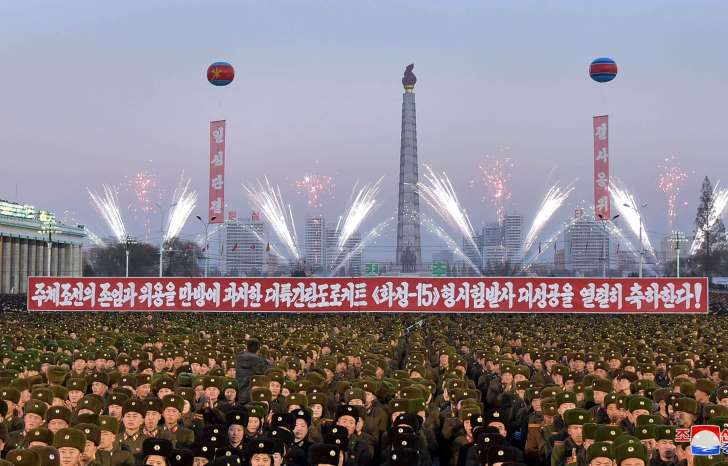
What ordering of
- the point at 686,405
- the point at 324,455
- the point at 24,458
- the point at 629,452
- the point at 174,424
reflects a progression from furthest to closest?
the point at 686,405 → the point at 174,424 → the point at 324,455 → the point at 629,452 → the point at 24,458

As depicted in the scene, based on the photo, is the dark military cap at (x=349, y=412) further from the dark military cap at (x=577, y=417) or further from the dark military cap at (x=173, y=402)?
the dark military cap at (x=577, y=417)

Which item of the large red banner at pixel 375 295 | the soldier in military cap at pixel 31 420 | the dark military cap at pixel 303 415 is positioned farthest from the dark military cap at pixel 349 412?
the large red banner at pixel 375 295

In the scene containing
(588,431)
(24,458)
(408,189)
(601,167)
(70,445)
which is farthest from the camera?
(408,189)

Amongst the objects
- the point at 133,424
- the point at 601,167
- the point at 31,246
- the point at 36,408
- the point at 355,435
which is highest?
the point at 601,167

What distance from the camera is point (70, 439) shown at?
13000mm

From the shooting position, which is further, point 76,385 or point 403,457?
point 76,385

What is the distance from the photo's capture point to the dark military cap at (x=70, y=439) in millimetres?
12945

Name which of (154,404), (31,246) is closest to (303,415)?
(154,404)

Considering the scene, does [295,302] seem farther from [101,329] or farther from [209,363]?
[209,363]

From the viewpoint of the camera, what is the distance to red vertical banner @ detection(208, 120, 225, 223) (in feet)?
181

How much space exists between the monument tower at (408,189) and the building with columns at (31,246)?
143 feet

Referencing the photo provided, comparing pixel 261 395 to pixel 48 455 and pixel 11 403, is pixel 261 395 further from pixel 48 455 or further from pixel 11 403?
pixel 48 455

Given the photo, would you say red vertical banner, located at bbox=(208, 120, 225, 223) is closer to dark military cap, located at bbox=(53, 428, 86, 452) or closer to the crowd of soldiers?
the crowd of soldiers

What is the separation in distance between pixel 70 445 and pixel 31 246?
127 meters
